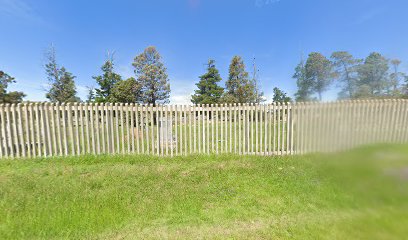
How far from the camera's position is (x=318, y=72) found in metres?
1.40

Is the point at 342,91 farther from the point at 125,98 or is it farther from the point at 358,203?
the point at 125,98

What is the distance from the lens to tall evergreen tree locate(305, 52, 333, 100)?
1361mm

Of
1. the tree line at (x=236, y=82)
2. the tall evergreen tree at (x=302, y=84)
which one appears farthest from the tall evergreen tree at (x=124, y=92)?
the tall evergreen tree at (x=302, y=84)

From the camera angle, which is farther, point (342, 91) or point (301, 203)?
point (301, 203)

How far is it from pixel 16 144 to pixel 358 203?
322 inches

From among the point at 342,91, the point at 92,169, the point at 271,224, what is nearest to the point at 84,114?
the point at 92,169

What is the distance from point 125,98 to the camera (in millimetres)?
27844

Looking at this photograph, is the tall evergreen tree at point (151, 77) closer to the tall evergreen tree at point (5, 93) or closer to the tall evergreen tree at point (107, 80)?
the tall evergreen tree at point (107, 80)

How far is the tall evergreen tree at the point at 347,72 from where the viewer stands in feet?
4.12

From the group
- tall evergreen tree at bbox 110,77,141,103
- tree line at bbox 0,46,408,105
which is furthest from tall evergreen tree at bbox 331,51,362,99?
tall evergreen tree at bbox 110,77,141,103

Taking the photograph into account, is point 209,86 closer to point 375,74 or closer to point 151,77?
point 151,77

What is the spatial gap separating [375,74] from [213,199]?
10.6 feet

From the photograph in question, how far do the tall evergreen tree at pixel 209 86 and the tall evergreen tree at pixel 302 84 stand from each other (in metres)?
34.4

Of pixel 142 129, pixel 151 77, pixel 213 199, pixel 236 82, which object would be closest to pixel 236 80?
pixel 236 82
